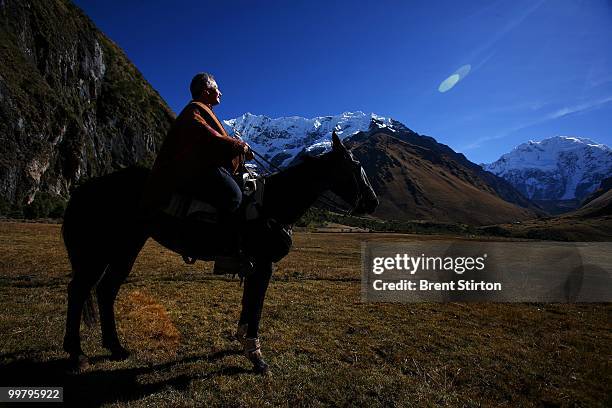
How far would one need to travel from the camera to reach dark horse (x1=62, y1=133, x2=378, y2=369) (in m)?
6.95

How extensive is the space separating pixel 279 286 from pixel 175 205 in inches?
413

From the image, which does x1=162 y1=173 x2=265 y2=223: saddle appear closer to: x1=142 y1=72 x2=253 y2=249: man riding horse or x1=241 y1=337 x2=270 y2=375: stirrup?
x1=142 y1=72 x2=253 y2=249: man riding horse

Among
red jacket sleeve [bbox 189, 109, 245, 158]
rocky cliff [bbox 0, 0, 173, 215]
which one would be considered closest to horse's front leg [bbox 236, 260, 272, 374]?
red jacket sleeve [bbox 189, 109, 245, 158]

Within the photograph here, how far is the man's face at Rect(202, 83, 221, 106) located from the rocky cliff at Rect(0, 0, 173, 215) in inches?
3626

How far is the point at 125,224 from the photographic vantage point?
715cm

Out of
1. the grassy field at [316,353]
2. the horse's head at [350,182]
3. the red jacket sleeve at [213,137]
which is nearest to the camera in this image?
the grassy field at [316,353]

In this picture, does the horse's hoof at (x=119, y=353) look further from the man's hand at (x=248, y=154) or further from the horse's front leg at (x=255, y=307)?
the man's hand at (x=248, y=154)

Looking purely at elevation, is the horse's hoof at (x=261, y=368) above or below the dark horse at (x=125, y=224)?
below

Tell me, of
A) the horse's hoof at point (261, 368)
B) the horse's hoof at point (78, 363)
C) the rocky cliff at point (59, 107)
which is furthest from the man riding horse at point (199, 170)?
the rocky cliff at point (59, 107)

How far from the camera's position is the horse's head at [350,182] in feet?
24.3

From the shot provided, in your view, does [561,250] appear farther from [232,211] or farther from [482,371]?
[232,211]

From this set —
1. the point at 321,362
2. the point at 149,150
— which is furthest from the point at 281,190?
the point at 149,150

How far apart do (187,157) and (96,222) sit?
7.45ft

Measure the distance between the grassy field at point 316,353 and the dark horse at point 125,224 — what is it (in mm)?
821
